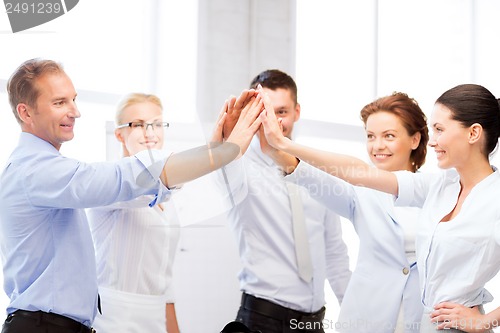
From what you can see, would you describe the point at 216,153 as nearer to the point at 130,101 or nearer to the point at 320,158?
the point at 320,158

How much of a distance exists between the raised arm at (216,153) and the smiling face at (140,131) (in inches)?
6.9

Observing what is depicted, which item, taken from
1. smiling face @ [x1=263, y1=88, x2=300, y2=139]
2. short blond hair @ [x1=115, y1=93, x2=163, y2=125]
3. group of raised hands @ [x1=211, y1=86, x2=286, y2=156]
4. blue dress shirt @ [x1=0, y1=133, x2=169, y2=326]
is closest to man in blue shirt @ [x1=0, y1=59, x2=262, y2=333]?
blue dress shirt @ [x1=0, y1=133, x2=169, y2=326]

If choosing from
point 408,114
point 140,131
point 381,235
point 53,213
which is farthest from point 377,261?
point 53,213

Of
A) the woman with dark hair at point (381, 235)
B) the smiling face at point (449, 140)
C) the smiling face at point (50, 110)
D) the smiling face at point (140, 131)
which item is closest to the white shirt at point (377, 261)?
the woman with dark hair at point (381, 235)

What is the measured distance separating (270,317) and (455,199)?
58 centimetres

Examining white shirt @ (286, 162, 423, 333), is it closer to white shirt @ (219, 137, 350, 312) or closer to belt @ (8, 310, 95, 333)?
white shirt @ (219, 137, 350, 312)

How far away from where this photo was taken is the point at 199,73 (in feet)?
6.17

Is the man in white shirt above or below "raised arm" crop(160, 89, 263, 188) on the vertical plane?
below

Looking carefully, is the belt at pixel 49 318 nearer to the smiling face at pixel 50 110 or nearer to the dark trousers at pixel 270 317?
the smiling face at pixel 50 110

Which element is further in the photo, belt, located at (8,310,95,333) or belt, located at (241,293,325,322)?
belt, located at (241,293,325,322)

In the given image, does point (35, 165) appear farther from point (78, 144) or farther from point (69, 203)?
point (78, 144)

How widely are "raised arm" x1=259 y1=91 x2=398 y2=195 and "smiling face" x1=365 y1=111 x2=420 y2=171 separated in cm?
25

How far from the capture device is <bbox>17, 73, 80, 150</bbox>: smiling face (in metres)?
1.20

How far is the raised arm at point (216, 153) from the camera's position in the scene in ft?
3.85
